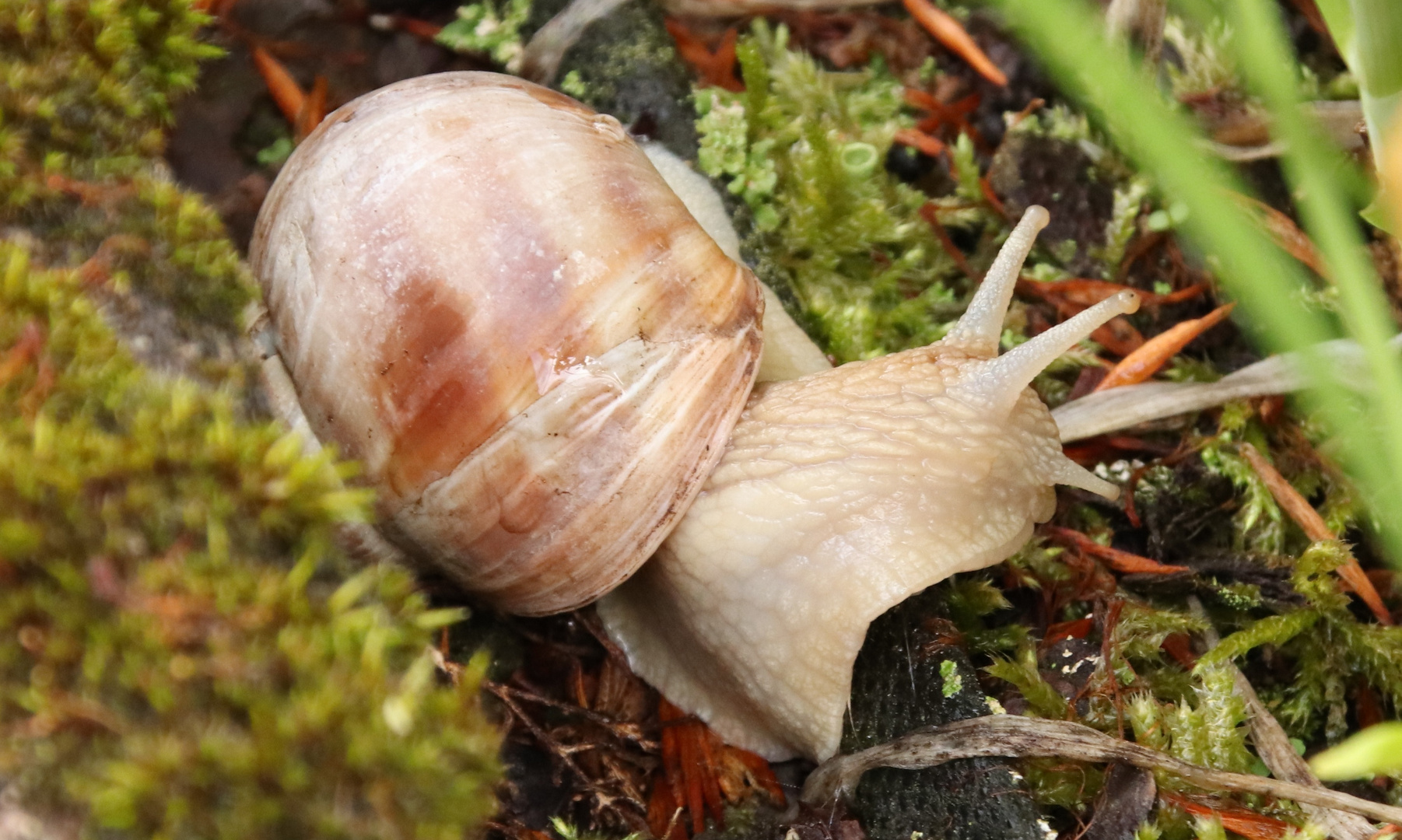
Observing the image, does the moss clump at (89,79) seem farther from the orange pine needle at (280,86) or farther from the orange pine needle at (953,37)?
the orange pine needle at (953,37)

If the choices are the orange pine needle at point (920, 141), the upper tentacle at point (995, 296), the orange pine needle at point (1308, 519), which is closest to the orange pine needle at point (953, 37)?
the orange pine needle at point (920, 141)

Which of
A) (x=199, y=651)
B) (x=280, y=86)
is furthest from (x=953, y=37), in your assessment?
(x=199, y=651)

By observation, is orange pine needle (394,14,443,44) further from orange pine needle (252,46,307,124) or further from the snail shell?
the snail shell

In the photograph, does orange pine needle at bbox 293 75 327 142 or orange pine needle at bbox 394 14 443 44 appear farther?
orange pine needle at bbox 394 14 443 44

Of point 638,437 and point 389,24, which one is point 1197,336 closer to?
point 638,437

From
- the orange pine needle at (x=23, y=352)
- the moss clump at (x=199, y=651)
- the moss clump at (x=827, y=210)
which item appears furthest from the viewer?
the moss clump at (x=827, y=210)

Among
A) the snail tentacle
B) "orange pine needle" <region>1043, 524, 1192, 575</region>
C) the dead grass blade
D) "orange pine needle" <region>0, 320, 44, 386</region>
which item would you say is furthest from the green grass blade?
"orange pine needle" <region>0, 320, 44, 386</region>

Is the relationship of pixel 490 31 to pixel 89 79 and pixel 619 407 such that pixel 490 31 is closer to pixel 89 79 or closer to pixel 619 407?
pixel 89 79

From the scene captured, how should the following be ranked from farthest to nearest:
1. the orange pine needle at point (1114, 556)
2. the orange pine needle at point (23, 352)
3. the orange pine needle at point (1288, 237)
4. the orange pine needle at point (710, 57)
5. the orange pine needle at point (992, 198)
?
the orange pine needle at point (710, 57) → the orange pine needle at point (992, 198) → the orange pine needle at point (1288, 237) → the orange pine needle at point (1114, 556) → the orange pine needle at point (23, 352)
